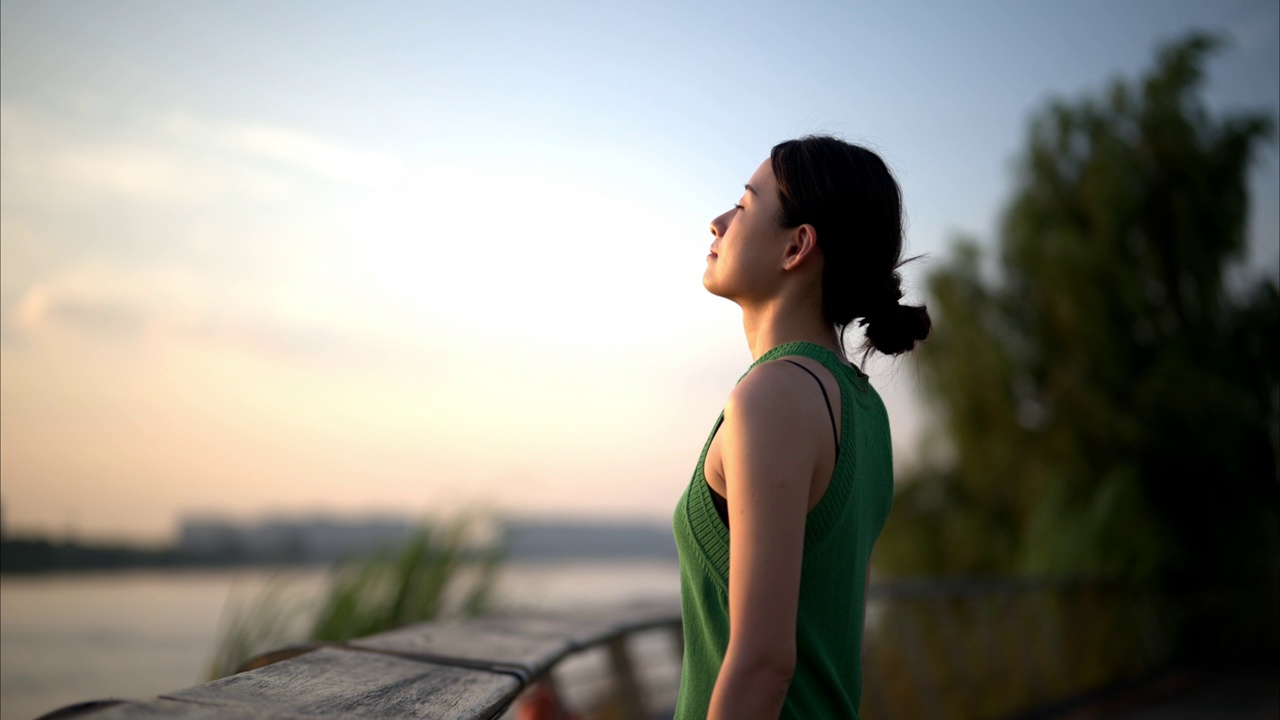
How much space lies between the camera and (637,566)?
4953 millimetres

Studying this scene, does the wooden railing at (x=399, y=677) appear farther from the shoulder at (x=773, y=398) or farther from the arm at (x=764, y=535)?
the shoulder at (x=773, y=398)

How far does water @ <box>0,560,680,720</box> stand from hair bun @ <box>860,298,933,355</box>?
6.58 feet

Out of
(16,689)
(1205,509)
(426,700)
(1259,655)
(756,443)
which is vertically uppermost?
(756,443)

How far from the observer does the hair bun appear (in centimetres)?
144

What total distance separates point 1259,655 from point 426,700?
8.62 m

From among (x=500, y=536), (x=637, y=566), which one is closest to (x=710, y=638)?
(x=500, y=536)

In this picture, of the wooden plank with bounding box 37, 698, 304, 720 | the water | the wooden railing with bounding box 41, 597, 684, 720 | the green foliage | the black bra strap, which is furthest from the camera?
the green foliage

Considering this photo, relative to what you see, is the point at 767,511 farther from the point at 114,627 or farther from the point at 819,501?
the point at 114,627

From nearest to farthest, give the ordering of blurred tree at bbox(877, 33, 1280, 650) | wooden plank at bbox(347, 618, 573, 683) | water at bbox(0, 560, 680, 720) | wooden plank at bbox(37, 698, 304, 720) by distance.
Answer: wooden plank at bbox(37, 698, 304, 720), wooden plank at bbox(347, 618, 573, 683), water at bbox(0, 560, 680, 720), blurred tree at bbox(877, 33, 1280, 650)

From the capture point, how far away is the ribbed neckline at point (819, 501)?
3.92 feet

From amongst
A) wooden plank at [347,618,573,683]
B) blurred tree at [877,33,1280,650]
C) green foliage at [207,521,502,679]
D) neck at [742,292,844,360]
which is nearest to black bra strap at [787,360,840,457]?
neck at [742,292,844,360]

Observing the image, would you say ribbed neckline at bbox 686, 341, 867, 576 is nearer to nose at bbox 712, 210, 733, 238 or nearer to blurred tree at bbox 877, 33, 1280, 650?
nose at bbox 712, 210, 733, 238

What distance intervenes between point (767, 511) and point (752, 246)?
1.46 feet

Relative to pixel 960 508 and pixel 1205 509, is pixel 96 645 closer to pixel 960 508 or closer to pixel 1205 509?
pixel 960 508
